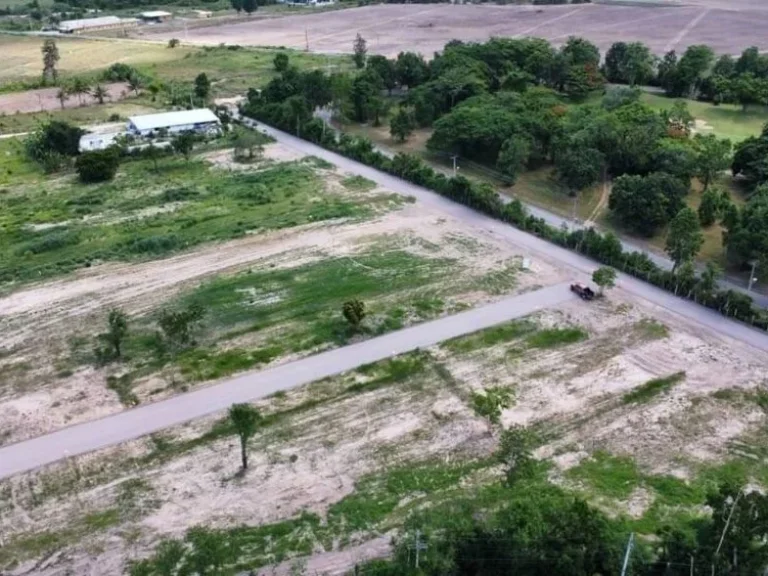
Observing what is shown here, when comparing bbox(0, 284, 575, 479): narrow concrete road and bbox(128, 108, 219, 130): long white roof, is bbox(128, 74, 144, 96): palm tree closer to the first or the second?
bbox(128, 108, 219, 130): long white roof

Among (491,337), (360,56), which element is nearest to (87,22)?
(360,56)

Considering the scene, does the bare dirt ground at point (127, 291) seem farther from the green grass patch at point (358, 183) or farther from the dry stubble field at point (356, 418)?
the green grass patch at point (358, 183)

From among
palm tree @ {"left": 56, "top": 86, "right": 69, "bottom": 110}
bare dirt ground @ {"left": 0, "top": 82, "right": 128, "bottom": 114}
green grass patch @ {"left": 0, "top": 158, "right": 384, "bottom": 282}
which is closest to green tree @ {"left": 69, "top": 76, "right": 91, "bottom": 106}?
bare dirt ground @ {"left": 0, "top": 82, "right": 128, "bottom": 114}

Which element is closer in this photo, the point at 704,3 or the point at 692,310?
the point at 692,310

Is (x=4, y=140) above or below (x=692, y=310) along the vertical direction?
above

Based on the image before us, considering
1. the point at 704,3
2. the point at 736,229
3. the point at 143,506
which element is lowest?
the point at 143,506

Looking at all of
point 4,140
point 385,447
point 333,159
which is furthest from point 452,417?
point 4,140

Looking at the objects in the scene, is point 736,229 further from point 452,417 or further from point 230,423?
point 230,423

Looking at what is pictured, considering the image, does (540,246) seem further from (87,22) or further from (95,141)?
(87,22)
